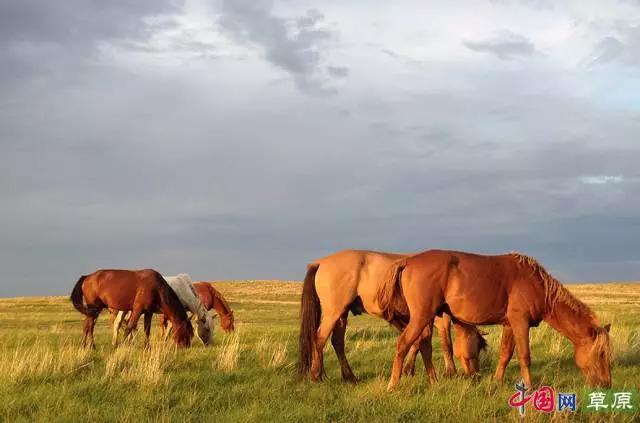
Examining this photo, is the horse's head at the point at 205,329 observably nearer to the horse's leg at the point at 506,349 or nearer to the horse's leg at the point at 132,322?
the horse's leg at the point at 132,322

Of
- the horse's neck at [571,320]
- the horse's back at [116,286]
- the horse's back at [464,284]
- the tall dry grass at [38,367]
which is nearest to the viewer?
the horse's back at [464,284]

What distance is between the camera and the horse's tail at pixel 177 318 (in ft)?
48.9

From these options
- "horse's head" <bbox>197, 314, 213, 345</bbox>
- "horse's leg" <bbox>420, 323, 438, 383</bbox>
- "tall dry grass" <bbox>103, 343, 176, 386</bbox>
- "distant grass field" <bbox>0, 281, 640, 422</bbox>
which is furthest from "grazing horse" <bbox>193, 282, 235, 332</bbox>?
"horse's leg" <bbox>420, 323, 438, 383</bbox>

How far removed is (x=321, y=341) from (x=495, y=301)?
285 cm

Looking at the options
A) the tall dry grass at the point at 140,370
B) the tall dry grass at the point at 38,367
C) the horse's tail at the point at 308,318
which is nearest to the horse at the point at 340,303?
the horse's tail at the point at 308,318

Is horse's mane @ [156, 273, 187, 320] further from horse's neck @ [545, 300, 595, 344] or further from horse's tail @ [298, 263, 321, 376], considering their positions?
horse's neck @ [545, 300, 595, 344]

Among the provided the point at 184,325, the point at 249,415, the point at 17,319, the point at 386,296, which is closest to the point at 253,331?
the point at 184,325

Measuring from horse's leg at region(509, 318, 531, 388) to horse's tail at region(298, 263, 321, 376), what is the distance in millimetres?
3196

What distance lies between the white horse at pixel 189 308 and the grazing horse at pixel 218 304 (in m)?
2.87

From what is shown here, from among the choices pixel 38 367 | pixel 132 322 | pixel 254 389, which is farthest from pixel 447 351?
pixel 132 322

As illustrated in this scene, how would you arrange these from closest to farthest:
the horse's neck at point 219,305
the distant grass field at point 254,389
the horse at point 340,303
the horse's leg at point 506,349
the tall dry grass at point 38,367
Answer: the distant grass field at point 254,389 → the tall dry grass at point 38,367 → the horse's leg at point 506,349 → the horse at point 340,303 → the horse's neck at point 219,305

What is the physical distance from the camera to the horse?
9.62 metres

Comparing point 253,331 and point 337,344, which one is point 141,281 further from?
point 337,344

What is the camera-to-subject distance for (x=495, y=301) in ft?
28.6
